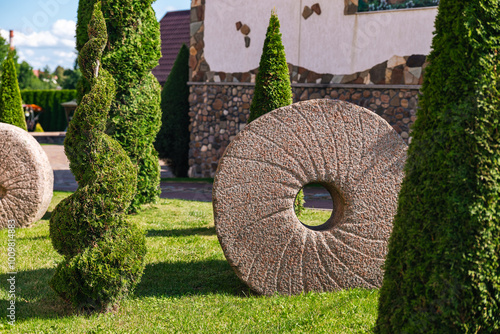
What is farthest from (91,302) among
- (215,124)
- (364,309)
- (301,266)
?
(215,124)

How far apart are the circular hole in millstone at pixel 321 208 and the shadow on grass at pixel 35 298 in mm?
2264

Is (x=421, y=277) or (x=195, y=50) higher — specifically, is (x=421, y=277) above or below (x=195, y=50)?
below

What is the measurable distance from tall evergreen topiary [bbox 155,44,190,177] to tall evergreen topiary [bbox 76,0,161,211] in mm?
5428

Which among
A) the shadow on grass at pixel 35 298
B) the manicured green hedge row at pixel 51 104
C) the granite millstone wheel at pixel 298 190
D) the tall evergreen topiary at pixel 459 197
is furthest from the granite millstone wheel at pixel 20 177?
the manicured green hedge row at pixel 51 104

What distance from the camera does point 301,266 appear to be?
14.8 ft

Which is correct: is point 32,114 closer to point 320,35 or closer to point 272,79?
point 320,35

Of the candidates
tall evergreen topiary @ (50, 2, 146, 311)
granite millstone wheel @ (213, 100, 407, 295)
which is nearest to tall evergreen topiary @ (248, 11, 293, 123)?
granite millstone wheel @ (213, 100, 407, 295)

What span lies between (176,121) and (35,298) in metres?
9.83

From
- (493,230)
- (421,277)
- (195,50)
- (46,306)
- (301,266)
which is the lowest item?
(46,306)

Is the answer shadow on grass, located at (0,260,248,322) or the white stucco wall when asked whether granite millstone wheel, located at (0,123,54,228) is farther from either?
the white stucco wall

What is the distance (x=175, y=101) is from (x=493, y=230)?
12.1 metres

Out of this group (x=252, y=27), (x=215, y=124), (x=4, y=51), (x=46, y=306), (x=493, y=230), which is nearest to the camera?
(x=493, y=230)

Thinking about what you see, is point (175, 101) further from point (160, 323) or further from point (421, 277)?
point (421, 277)

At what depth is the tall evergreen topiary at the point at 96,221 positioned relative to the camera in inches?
153
